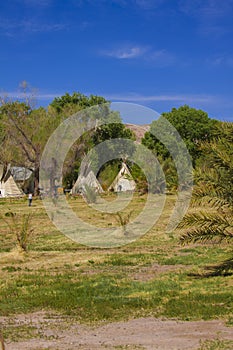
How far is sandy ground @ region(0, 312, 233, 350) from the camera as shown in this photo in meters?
8.02

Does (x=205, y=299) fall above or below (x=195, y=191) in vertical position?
below

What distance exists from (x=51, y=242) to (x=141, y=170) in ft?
101

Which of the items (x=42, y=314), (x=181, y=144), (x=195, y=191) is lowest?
(x=42, y=314)

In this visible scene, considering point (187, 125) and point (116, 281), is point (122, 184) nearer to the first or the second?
point (187, 125)

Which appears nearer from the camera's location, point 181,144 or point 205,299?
point 205,299

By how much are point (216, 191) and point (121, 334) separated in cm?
570

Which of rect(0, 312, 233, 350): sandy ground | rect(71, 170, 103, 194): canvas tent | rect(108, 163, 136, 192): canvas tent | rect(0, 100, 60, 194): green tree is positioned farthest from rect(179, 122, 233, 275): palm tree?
rect(108, 163, 136, 192): canvas tent

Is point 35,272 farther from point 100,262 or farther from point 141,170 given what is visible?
point 141,170

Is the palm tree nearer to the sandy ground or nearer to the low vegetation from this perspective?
the low vegetation

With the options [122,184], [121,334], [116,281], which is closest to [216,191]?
[116,281]

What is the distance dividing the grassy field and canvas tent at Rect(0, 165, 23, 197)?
35.4 meters


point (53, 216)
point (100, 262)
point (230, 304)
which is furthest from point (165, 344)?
point (53, 216)

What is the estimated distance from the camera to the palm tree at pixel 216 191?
13195mm

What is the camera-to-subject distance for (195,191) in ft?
44.4
